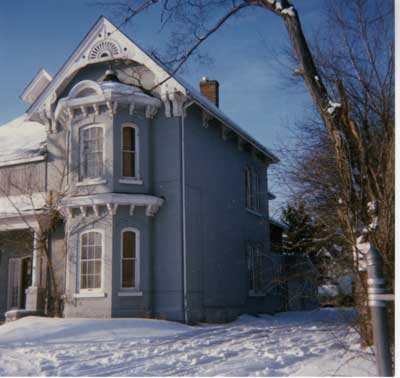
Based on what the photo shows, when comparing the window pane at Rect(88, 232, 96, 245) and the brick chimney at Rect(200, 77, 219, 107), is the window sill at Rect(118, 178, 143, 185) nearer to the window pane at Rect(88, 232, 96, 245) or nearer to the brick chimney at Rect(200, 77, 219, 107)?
the window pane at Rect(88, 232, 96, 245)

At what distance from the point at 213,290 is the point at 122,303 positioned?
2339 mm

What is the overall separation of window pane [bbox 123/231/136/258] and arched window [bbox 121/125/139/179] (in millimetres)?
1218

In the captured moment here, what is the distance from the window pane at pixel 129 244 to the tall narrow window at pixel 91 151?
142 centimetres

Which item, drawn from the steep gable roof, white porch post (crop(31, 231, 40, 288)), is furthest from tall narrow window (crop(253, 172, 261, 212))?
white porch post (crop(31, 231, 40, 288))

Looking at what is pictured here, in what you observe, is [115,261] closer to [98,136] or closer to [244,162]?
[98,136]

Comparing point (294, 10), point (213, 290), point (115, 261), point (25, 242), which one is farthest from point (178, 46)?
point (25, 242)

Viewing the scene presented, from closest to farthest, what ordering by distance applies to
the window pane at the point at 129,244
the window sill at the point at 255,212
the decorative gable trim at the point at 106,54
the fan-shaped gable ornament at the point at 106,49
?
the window pane at the point at 129,244 < the decorative gable trim at the point at 106,54 < the fan-shaped gable ornament at the point at 106,49 < the window sill at the point at 255,212

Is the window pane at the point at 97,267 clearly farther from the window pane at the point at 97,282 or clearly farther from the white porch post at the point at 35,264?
the white porch post at the point at 35,264

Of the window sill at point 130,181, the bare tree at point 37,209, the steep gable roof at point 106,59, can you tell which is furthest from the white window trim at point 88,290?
the steep gable roof at point 106,59

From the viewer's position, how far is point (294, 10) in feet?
17.4

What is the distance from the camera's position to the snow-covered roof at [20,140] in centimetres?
1434

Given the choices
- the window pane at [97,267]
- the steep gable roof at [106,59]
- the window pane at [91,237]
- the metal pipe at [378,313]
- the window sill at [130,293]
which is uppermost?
the steep gable roof at [106,59]

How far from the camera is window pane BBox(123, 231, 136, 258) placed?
39.2 feet

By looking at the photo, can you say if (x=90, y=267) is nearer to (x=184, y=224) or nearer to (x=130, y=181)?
(x=130, y=181)
